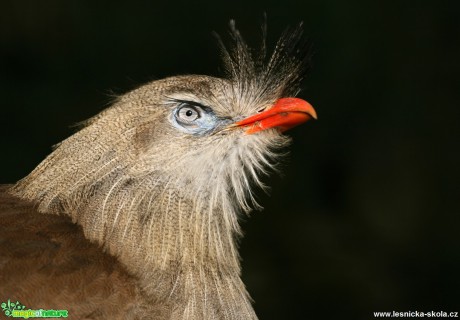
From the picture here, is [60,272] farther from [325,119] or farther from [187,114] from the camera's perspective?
[325,119]

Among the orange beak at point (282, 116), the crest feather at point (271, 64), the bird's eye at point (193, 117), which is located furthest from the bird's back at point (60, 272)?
the crest feather at point (271, 64)

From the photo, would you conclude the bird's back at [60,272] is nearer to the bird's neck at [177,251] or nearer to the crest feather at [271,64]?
the bird's neck at [177,251]

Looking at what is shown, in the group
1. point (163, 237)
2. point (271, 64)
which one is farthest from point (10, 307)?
point (271, 64)

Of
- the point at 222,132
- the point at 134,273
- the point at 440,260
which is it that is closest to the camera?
the point at 134,273

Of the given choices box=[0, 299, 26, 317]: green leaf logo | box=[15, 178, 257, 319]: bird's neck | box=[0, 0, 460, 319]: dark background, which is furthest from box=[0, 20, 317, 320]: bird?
box=[0, 0, 460, 319]: dark background

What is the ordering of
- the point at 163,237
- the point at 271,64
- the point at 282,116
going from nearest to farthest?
the point at 163,237
the point at 282,116
the point at 271,64

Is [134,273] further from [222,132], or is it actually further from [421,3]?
[421,3]

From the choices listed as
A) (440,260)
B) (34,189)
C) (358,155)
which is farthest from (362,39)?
(34,189)
